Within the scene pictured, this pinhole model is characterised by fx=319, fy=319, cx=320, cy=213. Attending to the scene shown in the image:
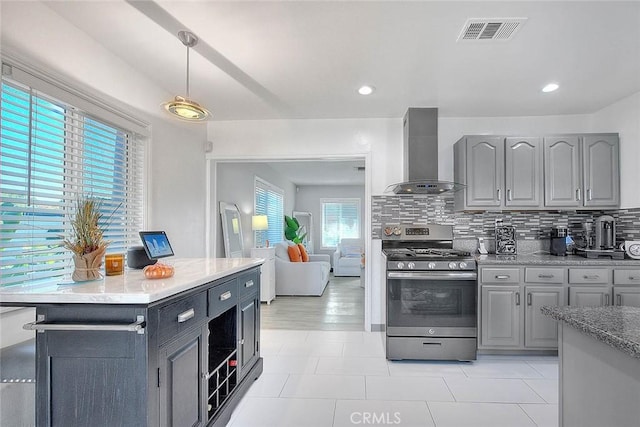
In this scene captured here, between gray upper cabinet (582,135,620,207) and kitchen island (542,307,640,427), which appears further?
gray upper cabinet (582,135,620,207)

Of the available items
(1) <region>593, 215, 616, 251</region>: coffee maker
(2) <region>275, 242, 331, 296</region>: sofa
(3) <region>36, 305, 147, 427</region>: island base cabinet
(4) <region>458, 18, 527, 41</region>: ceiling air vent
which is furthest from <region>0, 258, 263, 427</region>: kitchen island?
(2) <region>275, 242, 331, 296</region>: sofa

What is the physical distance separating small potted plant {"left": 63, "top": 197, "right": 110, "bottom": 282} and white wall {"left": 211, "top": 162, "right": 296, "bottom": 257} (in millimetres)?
2236

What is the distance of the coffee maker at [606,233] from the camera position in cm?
316

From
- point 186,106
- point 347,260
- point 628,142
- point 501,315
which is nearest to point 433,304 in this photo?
point 501,315

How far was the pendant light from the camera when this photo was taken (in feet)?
6.56

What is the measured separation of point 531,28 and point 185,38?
7.09 feet

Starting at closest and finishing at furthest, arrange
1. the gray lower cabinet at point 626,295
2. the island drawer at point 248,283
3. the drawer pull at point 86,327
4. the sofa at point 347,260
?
the drawer pull at point 86,327
the island drawer at point 248,283
the gray lower cabinet at point 626,295
the sofa at point 347,260

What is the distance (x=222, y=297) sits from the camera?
6.12ft

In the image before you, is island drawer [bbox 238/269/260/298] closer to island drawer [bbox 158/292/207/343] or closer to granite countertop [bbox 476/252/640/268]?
island drawer [bbox 158/292/207/343]

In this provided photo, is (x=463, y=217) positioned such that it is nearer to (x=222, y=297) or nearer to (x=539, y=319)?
(x=539, y=319)

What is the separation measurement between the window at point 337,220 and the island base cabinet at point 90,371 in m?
7.87

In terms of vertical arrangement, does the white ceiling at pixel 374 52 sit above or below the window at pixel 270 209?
above

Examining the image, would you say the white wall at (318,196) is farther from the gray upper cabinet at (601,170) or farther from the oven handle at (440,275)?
the oven handle at (440,275)

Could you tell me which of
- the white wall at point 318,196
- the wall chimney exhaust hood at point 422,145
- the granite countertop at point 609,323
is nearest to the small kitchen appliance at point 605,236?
the wall chimney exhaust hood at point 422,145
